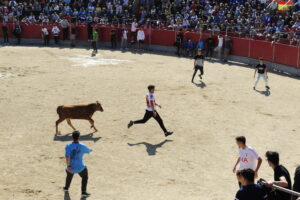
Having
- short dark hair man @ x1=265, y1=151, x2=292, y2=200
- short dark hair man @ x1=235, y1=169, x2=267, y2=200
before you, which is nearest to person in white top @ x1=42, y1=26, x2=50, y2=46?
short dark hair man @ x1=265, y1=151, x2=292, y2=200

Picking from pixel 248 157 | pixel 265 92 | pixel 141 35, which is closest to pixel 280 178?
pixel 248 157

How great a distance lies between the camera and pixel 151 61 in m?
25.6

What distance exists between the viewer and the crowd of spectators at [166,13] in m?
28.1

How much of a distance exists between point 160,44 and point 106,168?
20.0m

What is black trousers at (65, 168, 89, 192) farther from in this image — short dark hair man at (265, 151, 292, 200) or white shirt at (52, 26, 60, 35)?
white shirt at (52, 26, 60, 35)

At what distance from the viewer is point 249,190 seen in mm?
6242

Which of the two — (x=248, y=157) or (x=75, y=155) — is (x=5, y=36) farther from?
(x=248, y=157)

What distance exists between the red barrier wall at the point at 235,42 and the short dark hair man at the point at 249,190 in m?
17.3

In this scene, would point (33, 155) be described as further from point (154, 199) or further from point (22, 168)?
point (154, 199)

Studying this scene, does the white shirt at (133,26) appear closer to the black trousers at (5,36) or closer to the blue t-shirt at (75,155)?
the black trousers at (5,36)

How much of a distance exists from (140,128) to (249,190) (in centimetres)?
792

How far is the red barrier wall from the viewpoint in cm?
2328

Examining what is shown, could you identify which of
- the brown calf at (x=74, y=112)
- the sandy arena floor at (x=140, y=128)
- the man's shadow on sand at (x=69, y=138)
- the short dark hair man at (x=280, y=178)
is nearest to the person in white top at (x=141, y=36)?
the sandy arena floor at (x=140, y=128)

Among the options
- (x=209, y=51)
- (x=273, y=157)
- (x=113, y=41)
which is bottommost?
(x=209, y=51)
